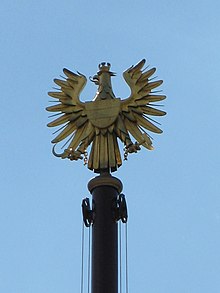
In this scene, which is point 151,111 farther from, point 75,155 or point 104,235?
point 104,235

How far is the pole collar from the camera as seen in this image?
36969mm

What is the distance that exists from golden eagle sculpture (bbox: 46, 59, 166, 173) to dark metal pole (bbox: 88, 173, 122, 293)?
69cm

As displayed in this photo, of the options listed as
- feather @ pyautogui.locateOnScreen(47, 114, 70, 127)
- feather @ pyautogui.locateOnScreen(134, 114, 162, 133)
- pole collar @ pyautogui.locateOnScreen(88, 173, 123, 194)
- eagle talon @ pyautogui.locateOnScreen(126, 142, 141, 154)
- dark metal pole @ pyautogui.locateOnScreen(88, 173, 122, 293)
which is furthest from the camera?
feather @ pyautogui.locateOnScreen(47, 114, 70, 127)

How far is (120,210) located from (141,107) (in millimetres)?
3686

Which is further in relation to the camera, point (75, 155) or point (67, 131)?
point (67, 131)

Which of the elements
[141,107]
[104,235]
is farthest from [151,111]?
[104,235]

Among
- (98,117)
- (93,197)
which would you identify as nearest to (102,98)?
(98,117)

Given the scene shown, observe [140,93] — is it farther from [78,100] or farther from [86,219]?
[86,219]

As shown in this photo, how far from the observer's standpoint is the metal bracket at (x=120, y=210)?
36.5m

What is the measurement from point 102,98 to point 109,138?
4.76 feet

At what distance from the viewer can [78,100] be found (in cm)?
3897

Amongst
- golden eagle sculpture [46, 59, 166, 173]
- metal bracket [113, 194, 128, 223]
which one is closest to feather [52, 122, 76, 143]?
golden eagle sculpture [46, 59, 166, 173]

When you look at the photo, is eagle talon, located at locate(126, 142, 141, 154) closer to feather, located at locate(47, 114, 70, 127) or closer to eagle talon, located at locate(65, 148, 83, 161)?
eagle talon, located at locate(65, 148, 83, 161)

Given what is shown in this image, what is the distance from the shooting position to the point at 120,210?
3653 cm
